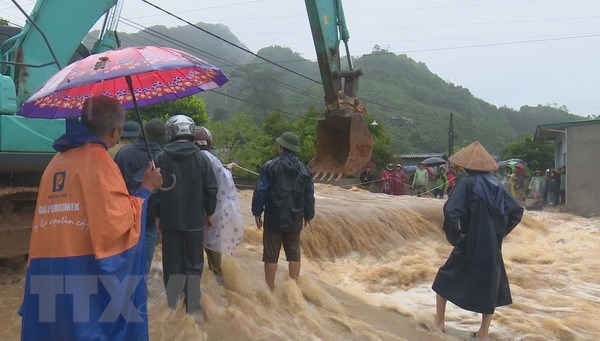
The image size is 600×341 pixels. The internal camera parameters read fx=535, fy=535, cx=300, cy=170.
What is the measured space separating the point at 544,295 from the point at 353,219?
3.41 m

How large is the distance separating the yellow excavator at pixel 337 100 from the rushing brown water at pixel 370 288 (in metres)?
0.94

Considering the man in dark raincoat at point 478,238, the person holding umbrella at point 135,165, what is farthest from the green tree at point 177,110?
the man in dark raincoat at point 478,238

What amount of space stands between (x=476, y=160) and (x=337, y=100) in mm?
4455

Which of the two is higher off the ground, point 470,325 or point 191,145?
point 191,145

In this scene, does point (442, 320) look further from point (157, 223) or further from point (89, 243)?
point (89, 243)

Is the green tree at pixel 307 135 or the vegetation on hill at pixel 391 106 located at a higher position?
the vegetation on hill at pixel 391 106

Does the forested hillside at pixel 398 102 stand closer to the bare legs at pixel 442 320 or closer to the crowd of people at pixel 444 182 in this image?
the crowd of people at pixel 444 182

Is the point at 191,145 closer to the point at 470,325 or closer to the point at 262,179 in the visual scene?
the point at 262,179

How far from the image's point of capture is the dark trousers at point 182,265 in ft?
13.3

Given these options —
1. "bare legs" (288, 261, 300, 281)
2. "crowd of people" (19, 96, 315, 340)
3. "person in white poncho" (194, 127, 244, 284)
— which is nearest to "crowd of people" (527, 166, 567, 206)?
"bare legs" (288, 261, 300, 281)

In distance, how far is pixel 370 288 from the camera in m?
6.92

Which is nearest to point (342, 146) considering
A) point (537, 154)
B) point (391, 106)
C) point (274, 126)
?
point (274, 126)

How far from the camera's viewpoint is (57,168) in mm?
2391

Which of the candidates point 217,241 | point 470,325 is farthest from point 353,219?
point 217,241
